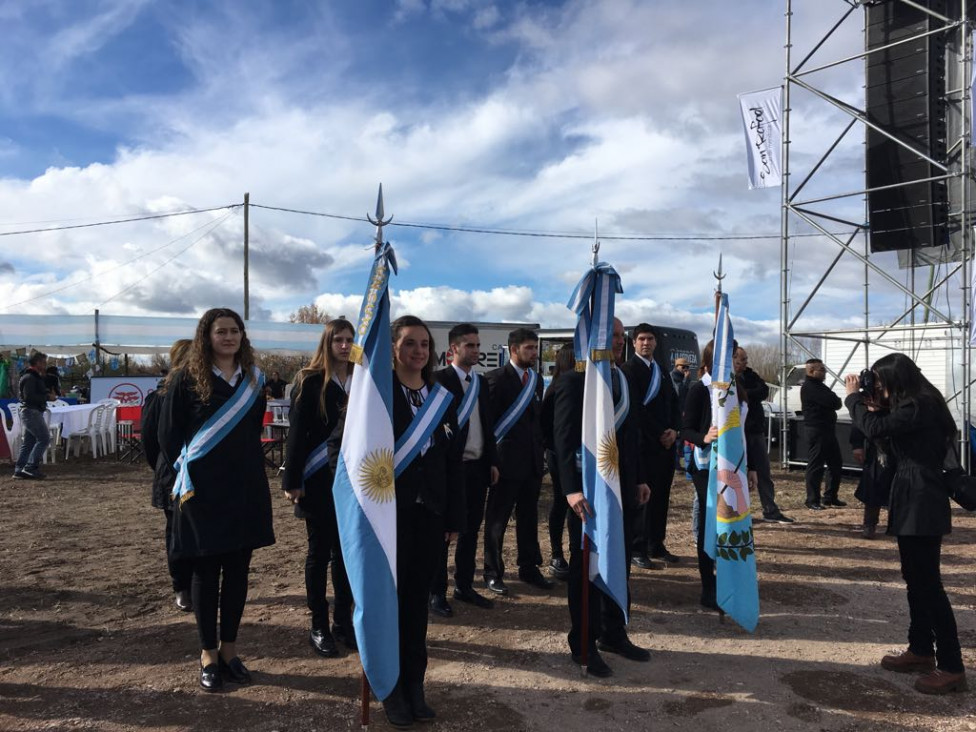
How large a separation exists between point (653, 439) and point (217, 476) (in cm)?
352

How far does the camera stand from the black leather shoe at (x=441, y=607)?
461 cm

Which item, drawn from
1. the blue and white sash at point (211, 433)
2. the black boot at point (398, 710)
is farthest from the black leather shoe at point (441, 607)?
the blue and white sash at point (211, 433)

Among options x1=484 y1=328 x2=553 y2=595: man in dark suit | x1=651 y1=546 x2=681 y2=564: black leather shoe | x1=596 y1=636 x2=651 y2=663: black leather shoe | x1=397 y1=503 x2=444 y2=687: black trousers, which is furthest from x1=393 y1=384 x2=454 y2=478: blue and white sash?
x1=651 y1=546 x2=681 y2=564: black leather shoe

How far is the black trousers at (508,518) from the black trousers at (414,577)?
191cm

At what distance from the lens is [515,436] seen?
5.27 meters

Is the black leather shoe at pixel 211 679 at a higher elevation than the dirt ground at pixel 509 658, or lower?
higher

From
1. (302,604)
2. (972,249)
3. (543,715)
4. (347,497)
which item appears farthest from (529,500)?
(972,249)

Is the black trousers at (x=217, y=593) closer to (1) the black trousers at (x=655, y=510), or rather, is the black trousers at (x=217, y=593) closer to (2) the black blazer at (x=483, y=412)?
(2) the black blazer at (x=483, y=412)

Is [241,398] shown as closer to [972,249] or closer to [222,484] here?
[222,484]

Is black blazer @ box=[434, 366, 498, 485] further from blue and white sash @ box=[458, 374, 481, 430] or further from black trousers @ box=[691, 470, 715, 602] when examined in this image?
black trousers @ box=[691, 470, 715, 602]

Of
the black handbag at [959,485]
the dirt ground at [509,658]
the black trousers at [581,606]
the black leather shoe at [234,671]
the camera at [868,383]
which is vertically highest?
the camera at [868,383]

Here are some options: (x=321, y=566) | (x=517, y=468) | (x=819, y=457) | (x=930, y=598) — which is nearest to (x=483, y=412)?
(x=517, y=468)

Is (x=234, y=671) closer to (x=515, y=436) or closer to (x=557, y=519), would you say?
(x=515, y=436)

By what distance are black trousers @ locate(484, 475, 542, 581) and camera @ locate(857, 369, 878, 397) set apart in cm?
231
